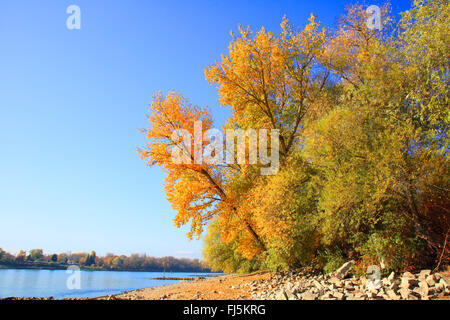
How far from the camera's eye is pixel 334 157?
11.5m

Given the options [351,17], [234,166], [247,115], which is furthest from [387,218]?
[351,17]

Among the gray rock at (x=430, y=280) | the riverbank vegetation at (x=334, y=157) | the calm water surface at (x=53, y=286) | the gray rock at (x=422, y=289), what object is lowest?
the calm water surface at (x=53, y=286)

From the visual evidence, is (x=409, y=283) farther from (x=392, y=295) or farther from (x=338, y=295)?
(x=338, y=295)

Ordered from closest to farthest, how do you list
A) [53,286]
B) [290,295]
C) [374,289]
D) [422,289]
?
[422,289]
[374,289]
[290,295]
[53,286]

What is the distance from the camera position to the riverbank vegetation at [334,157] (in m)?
9.75

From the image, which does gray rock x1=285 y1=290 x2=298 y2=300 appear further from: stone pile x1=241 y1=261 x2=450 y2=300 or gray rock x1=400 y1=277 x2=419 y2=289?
gray rock x1=400 y1=277 x2=419 y2=289

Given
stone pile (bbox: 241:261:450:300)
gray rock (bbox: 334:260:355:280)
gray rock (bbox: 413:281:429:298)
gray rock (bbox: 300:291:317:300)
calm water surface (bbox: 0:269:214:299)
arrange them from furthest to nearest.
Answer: calm water surface (bbox: 0:269:214:299) → gray rock (bbox: 334:260:355:280) → gray rock (bbox: 300:291:317:300) → stone pile (bbox: 241:261:450:300) → gray rock (bbox: 413:281:429:298)

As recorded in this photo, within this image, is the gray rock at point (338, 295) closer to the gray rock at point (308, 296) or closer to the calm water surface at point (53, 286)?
the gray rock at point (308, 296)

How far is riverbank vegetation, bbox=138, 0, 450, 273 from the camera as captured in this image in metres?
9.75

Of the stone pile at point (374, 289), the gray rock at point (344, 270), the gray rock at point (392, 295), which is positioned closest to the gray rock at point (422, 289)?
the stone pile at point (374, 289)

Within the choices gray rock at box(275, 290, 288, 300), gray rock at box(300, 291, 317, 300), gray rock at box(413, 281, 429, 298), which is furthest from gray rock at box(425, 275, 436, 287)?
gray rock at box(275, 290, 288, 300)

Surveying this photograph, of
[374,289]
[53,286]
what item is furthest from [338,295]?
[53,286]

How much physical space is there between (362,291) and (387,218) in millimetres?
3426
